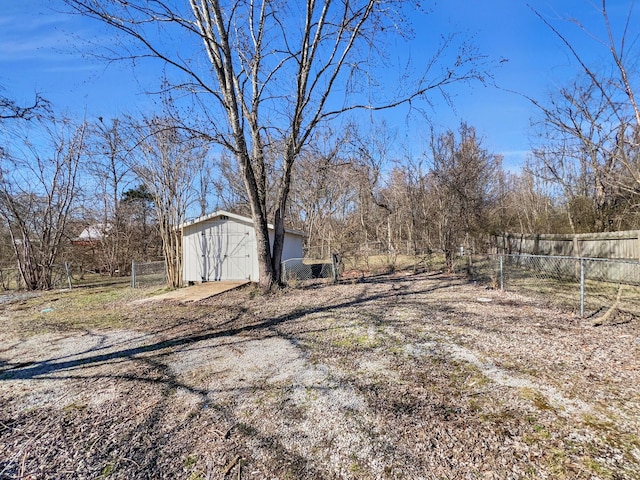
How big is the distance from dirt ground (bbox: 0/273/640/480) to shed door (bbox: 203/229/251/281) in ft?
20.6

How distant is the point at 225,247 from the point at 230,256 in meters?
0.37

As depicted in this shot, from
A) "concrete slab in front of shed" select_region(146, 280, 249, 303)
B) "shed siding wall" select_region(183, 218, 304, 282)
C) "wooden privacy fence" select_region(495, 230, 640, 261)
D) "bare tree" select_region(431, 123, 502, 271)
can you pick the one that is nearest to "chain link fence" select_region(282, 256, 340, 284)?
"shed siding wall" select_region(183, 218, 304, 282)

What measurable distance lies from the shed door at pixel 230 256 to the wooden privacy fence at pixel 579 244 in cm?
1071

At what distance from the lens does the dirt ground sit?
6.79 ft

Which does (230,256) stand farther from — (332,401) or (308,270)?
(332,401)

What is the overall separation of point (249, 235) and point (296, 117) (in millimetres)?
4877

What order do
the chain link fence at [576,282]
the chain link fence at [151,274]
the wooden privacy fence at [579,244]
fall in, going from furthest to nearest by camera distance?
the chain link fence at [151,274] < the wooden privacy fence at [579,244] < the chain link fence at [576,282]

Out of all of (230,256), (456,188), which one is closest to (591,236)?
(456,188)

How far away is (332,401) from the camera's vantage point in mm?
2812

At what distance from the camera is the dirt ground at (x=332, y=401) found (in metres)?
2.07

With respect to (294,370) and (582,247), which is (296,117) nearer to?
(294,370)

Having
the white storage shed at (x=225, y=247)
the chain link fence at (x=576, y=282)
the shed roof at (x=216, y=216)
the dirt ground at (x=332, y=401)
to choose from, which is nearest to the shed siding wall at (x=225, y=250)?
the white storage shed at (x=225, y=247)

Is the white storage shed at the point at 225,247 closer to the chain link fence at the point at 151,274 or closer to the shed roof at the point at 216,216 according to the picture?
the shed roof at the point at 216,216

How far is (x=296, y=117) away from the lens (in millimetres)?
8266
